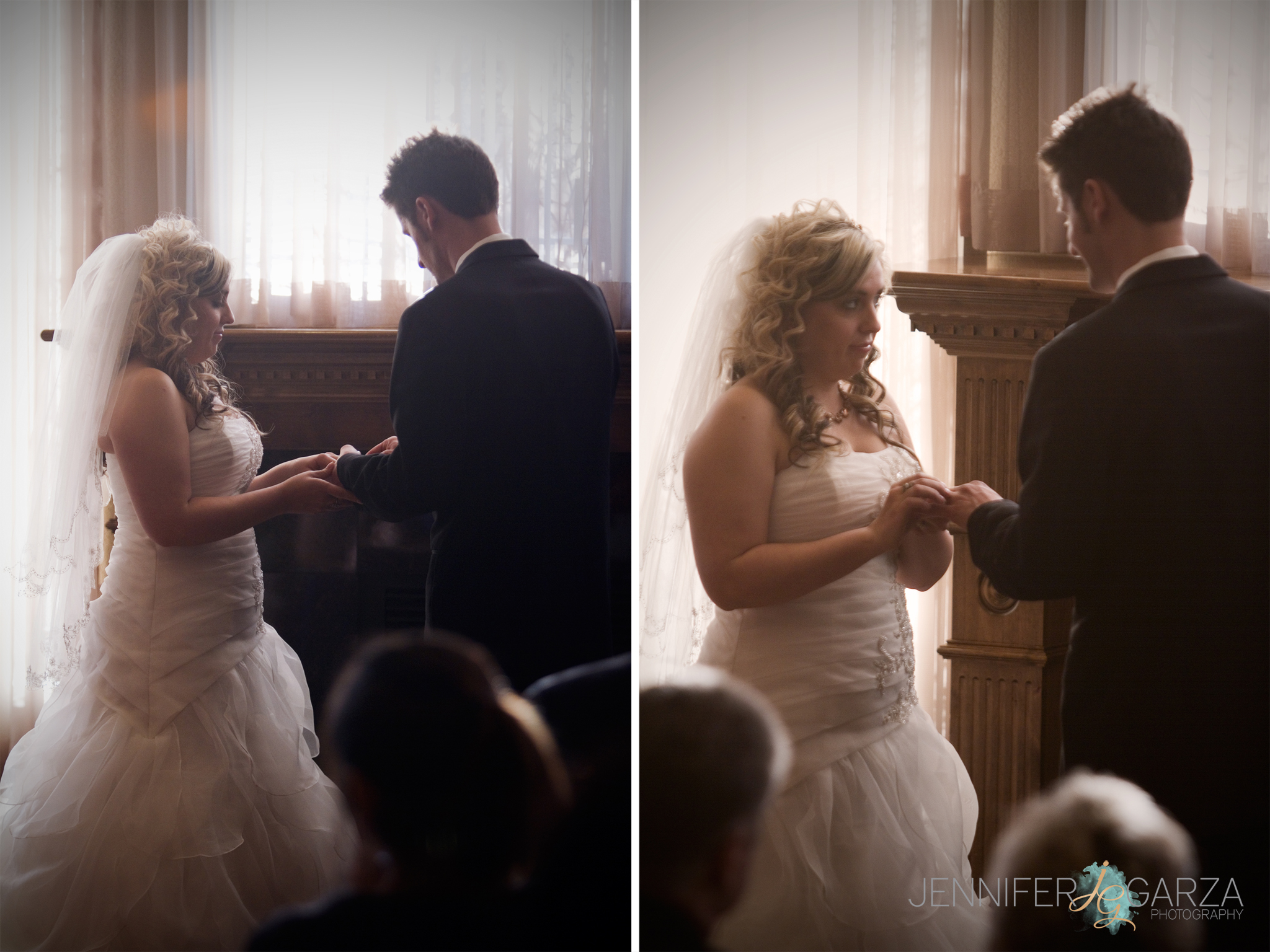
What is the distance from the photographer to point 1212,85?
5.47ft

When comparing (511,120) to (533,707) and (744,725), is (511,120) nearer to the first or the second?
(533,707)

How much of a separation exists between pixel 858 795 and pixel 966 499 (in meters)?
0.56

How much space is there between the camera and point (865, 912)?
68.6 inches

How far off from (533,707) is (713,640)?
0.35 meters

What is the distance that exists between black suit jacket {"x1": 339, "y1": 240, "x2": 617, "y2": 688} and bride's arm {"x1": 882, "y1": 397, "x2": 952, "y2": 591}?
546 mm

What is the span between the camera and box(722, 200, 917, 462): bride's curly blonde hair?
171cm

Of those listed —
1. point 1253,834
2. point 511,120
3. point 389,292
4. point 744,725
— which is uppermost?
point 511,120

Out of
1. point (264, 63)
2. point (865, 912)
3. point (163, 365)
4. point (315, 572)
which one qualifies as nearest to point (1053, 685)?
point (865, 912)

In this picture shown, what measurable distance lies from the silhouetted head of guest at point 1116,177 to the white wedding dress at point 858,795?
0.49 metres

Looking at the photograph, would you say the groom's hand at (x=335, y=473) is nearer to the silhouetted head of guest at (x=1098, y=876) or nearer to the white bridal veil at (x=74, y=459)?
the white bridal veil at (x=74, y=459)

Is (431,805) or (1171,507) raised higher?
(1171,507)

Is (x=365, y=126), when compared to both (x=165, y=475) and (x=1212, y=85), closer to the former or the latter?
(x=165, y=475)

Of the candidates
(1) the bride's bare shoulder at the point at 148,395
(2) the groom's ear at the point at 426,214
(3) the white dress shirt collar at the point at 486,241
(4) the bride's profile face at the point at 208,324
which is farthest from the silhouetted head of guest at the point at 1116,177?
(1) the bride's bare shoulder at the point at 148,395

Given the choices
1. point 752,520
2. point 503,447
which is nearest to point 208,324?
point 503,447
